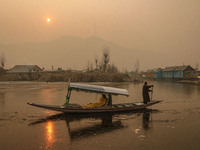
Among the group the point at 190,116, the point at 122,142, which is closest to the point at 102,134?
the point at 122,142

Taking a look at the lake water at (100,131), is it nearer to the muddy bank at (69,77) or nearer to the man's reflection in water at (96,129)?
the man's reflection in water at (96,129)

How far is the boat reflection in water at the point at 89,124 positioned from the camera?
9.51 meters

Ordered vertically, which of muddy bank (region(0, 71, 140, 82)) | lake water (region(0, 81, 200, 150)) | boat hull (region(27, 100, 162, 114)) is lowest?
lake water (region(0, 81, 200, 150))

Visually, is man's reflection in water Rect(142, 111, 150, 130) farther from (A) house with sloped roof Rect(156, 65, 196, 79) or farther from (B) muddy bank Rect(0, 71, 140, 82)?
(A) house with sloped roof Rect(156, 65, 196, 79)

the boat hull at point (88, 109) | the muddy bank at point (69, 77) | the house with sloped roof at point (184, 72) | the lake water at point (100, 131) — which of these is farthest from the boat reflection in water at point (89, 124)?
the house with sloped roof at point (184, 72)

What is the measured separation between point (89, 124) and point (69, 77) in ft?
168

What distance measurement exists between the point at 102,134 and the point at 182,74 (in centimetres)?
6270

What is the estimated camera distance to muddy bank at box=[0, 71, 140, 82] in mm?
64875

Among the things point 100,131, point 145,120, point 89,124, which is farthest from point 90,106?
point 145,120

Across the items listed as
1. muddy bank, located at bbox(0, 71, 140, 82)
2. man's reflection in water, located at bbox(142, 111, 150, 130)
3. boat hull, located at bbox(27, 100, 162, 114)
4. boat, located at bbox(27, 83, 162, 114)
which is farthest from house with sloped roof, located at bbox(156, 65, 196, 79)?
boat, located at bbox(27, 83, 162, 114)

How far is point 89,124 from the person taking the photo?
11.0 metres

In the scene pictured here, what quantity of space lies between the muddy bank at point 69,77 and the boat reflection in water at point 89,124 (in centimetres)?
4914

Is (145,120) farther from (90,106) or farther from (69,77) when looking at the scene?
(69,77)

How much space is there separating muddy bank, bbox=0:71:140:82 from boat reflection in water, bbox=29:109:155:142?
49.1 meters
